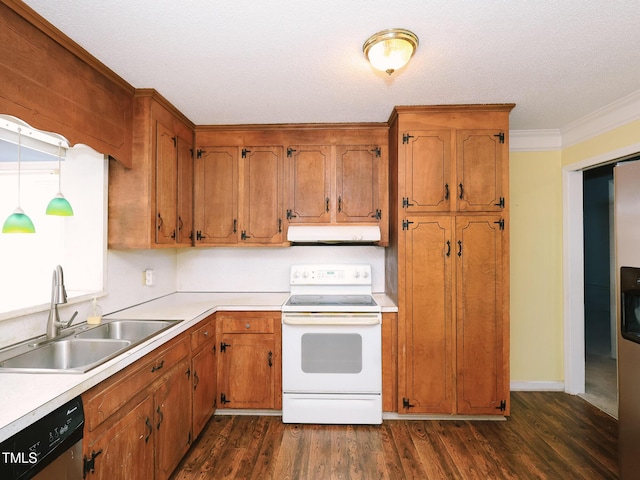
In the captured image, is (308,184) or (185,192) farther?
(308,184)

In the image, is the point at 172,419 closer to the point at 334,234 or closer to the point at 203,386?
the point at 203,386

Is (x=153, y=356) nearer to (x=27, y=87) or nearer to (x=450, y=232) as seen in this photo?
(x=27, y=87)

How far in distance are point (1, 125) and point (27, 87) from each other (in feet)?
1.36

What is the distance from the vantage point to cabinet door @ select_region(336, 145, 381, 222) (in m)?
3.03

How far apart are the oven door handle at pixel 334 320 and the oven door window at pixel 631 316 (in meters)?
1.45

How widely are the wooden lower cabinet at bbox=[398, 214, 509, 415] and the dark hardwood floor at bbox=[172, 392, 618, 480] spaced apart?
216 mm

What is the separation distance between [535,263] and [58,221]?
396cm

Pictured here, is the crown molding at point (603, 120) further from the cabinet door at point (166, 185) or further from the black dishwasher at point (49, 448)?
the black dishwasher at point (49, 448)

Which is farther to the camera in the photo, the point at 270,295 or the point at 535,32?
the point at 270,295

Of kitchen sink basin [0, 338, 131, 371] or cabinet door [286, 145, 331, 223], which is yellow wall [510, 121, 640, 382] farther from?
kitchen sink basin [0, 338, 131, 371]

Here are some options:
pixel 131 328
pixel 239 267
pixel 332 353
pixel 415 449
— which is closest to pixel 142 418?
pixel 131 328

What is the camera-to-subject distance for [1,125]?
1.75m

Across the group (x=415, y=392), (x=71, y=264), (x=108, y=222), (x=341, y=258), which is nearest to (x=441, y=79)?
(x=341, y=258)

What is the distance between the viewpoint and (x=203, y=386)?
2459mm
